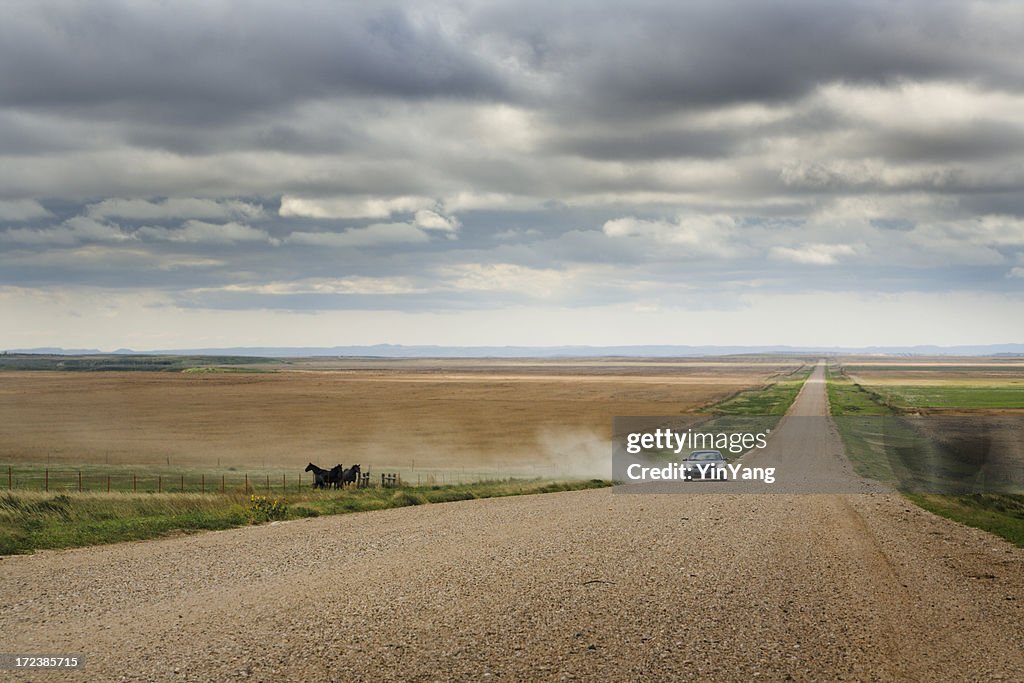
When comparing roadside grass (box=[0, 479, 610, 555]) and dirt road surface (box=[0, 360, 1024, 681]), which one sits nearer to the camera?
dirt road surface (box=[0, 360, 1024, 681])

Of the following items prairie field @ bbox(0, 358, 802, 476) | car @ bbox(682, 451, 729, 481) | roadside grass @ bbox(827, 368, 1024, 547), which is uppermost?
car @ bbox(682, 451, 729, 481)

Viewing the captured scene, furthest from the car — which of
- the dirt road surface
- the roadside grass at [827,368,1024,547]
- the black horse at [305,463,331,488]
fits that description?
the black horse at [305,463,331,488]

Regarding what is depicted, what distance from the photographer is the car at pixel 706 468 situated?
139 feet

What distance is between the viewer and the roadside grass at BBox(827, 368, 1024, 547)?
100 ft

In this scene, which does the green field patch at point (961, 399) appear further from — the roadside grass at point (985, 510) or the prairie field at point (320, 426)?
the roadside grass at point (985, 510)

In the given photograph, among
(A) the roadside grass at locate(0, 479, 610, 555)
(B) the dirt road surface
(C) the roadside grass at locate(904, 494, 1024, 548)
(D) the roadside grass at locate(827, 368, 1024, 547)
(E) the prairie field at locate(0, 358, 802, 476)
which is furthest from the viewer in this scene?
(E) the prairie field at locate(0, 358, 802, 476)

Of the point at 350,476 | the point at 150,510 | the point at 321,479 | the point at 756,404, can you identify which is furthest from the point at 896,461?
the point at 756,404

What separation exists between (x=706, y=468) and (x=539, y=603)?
1015 inches

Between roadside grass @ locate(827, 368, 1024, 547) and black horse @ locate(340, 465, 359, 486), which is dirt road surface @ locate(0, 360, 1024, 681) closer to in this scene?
roadside grass @ locate(827, 368, 1024, 547)

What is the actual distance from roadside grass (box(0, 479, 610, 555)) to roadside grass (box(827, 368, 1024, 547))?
17.7 meters

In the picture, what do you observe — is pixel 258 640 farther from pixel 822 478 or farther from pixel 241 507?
pixel 822 478

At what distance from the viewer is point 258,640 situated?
1588cm

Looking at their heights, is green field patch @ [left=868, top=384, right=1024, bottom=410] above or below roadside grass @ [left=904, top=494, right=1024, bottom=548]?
below

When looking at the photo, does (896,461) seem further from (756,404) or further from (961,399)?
(961,399)
